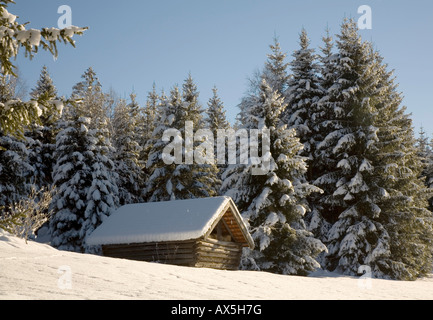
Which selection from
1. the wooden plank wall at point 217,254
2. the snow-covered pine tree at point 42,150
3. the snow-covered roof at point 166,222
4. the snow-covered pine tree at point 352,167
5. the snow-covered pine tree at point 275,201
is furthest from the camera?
the snow-covered pine tree at point 42,150

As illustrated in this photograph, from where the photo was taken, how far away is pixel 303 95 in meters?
32.8

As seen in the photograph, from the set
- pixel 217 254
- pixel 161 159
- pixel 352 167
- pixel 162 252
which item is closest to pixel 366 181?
pixel 352 167

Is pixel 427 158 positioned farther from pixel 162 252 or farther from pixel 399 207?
pixel 162 252

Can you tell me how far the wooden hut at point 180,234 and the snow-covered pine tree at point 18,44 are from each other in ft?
36.4

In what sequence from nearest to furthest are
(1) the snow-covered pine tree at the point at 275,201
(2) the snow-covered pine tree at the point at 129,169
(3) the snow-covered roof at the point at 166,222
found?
(3) the snow-covered roof at the point at 166,222, (1) the snow-covered pine tree at the point at 275,201, (2) the snow-covered pine tree at the point at 129,169

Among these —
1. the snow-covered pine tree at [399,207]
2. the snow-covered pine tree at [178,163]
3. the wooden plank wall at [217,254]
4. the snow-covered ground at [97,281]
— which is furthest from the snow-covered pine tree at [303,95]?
the snow-covered ground at [97,281]

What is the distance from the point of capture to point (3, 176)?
30.9 meters

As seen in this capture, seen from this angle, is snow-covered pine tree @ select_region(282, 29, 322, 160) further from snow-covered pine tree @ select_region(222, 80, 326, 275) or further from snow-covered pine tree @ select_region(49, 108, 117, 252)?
snow-covered pine tree @ select_region(49, 108, 117, 252)

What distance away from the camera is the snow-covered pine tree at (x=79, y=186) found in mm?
30172

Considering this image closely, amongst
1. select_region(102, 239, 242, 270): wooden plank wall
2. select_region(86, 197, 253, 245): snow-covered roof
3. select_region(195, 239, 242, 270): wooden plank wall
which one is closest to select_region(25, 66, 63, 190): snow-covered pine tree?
select_region(86, 197, 253, 245): snow-covered roof

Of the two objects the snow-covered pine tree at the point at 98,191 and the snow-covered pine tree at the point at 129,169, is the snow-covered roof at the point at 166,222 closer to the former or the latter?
the snow-covered pine tree at the point at 98,191

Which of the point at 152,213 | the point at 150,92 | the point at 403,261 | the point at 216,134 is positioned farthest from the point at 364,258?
the point at 150,92

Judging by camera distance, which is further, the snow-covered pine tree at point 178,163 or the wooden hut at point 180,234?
the snow-covered pine tree at point 178,163
